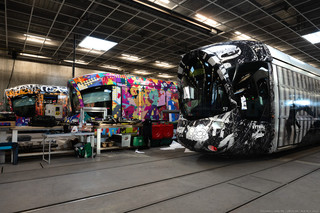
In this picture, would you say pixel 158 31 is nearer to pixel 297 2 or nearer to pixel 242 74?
pixel 297 2

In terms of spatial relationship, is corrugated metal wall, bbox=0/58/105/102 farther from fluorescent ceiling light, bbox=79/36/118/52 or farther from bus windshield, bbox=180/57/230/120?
bus windshield, bbox=180/57/230/120

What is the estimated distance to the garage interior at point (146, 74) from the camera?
10.3 ft

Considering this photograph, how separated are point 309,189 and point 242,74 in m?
2.74

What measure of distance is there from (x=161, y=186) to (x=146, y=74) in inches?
794

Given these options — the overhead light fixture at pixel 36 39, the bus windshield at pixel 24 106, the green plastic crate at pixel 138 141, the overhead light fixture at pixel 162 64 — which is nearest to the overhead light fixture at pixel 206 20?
the green plastic crate at pixel 138 141

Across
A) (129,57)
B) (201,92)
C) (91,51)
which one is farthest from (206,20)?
(91,51)

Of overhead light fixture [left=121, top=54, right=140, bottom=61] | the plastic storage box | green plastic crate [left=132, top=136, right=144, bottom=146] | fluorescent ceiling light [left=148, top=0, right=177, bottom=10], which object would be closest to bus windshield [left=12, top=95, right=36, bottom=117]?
overhead light fixture [left=121, top=54, right=140, bottom=61]

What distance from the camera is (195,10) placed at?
32.7ft

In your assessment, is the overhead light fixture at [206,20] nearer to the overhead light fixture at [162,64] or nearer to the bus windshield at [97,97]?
the bus windshield at [97,97]

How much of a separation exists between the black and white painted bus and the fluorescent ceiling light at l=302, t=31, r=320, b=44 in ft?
28.1

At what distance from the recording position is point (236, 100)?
512 centimetres

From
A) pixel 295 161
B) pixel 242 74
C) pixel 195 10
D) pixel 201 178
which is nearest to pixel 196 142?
pixel 201 178

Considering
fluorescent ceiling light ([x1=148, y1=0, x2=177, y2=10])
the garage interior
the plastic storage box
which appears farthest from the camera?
fluorescent ceiling light ([x1=148, y1=0, x2=177, y2=10])

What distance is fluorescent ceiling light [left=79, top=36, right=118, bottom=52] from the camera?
13.7 meters
